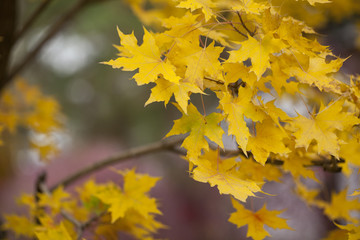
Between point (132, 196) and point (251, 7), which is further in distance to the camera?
point (132, 196)

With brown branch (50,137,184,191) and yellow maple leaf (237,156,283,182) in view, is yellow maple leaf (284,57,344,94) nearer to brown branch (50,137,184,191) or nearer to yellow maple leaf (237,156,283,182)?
yellow maple leaf (237,156,283,182)

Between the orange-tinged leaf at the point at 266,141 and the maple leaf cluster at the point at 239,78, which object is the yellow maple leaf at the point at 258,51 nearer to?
the maple leaf cluster at the point at 239,78

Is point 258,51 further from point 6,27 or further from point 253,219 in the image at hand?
point 6,27

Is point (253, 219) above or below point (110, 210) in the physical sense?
below

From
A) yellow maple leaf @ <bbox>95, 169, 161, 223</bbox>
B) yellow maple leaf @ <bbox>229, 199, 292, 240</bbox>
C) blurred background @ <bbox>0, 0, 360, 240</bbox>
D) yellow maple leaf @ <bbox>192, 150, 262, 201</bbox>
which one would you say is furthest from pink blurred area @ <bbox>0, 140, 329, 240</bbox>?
yellow maple leaf @ <bbox>192, 150, 262, 201</bbox>

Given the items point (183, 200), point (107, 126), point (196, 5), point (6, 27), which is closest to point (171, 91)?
point (196, 5)

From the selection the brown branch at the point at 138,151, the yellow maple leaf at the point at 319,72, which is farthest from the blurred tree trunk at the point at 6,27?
the yellow maple leaf at the point at 319,72

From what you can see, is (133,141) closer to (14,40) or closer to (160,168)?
(160,168)
